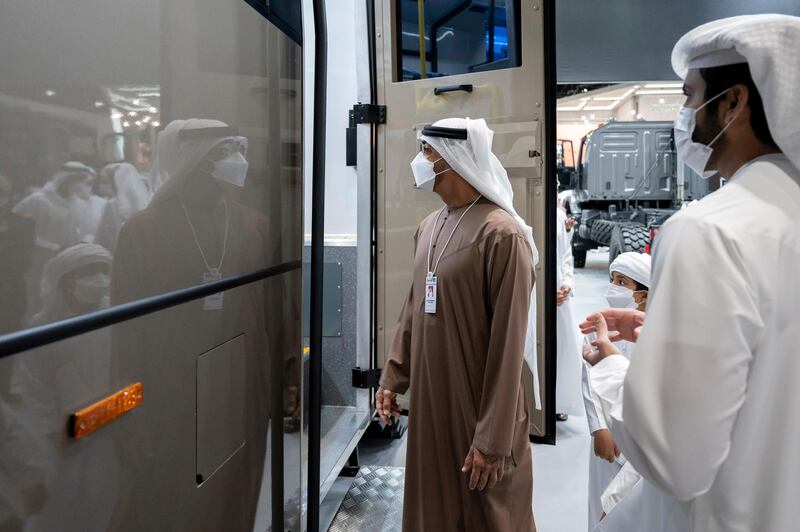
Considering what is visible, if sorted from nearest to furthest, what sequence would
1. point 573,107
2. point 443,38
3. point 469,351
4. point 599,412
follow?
point 599,412 < point 469,351 < point 443,38 < point 573,107

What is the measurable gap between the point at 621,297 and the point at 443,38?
1456 mm

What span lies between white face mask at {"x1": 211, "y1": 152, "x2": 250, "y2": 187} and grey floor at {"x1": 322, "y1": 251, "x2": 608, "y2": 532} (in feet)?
5.40

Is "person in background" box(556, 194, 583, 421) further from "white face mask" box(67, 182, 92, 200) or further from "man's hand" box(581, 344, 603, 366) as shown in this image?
"white face mask" box(67, 182, 92, 200)

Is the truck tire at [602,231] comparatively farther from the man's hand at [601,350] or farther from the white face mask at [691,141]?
the white face mask at [691,141]

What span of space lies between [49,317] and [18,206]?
159 mm

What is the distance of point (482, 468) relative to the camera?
183cm

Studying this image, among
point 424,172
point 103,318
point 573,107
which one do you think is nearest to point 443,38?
point 424,172

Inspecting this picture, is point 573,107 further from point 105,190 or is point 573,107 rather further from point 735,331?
point 105,190

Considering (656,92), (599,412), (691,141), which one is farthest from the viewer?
(656,92)

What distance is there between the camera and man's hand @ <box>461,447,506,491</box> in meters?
1.82

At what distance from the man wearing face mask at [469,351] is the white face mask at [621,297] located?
0.79 metres

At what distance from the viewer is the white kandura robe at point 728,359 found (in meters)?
0.87

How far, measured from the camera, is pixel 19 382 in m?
0.76

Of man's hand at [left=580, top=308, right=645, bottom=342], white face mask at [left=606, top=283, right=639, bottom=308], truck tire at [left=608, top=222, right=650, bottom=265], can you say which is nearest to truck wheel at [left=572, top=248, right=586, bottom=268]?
truck tire at [left=608, top=222, right=650, bottom=265]
